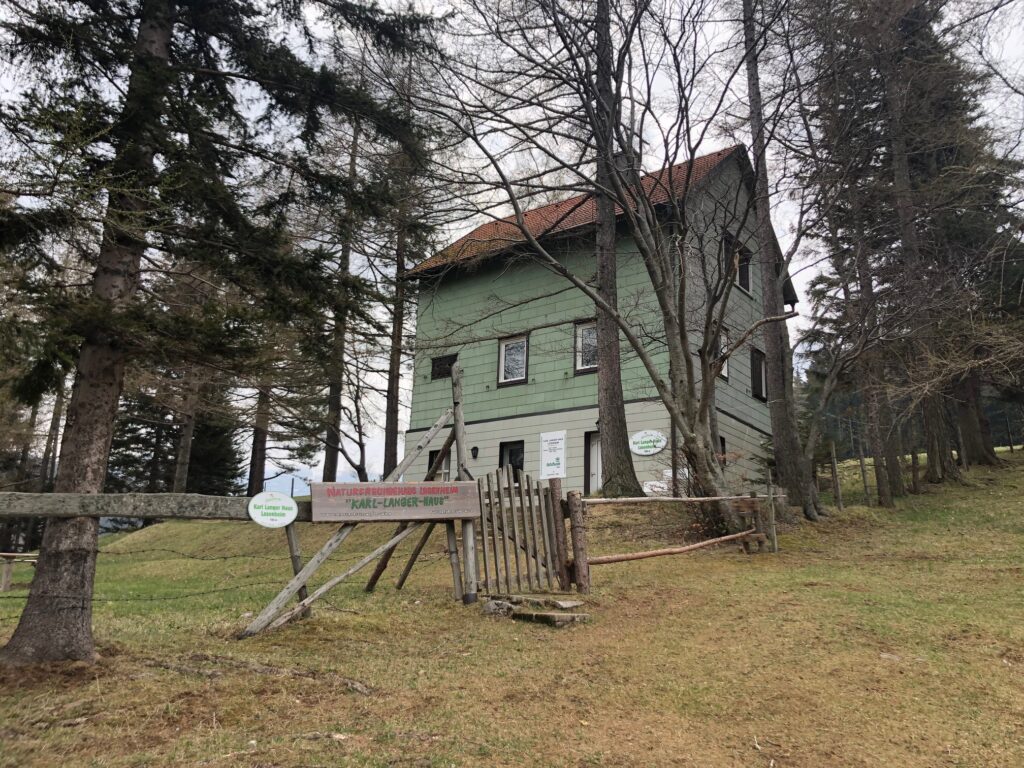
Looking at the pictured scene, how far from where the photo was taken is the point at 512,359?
19766 millimetres

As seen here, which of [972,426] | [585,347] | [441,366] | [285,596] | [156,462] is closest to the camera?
[285,596]

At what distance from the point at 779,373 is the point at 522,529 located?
8.19 metres

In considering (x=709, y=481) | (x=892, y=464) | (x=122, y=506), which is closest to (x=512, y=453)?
(x=709, y=481)

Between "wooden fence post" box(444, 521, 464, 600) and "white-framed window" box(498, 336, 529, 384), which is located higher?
"white-framed window" box(498, 336, 529, 384)

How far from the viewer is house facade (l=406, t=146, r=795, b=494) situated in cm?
1702

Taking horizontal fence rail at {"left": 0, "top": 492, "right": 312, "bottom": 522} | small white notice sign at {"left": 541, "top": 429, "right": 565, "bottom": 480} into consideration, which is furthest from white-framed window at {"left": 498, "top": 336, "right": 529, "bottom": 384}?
horizontal fence rail at {"left": 0, "top": 492, "right": 312, "bottom": 522}

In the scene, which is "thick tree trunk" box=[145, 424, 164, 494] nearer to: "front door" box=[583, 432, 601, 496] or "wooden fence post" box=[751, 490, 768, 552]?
"front door" box=[583, 432, 601, 496]

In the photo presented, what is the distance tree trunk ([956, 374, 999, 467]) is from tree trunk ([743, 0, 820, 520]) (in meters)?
7.74

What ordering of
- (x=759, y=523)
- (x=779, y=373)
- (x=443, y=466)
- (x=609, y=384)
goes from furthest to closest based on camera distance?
(x=443, y=466) → (x=609, y=384) → (x=779, y=373) → (x=759, y=523)

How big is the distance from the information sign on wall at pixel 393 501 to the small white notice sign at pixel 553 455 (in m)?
10.1

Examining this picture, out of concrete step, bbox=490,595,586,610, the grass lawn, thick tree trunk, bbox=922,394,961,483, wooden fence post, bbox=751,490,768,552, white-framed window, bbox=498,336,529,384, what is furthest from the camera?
white-framed window, bbox=498,336,529,384

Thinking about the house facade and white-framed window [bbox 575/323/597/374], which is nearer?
the house facade

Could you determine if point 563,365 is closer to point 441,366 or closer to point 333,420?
point 441,366

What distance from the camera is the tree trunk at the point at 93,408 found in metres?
5.20
